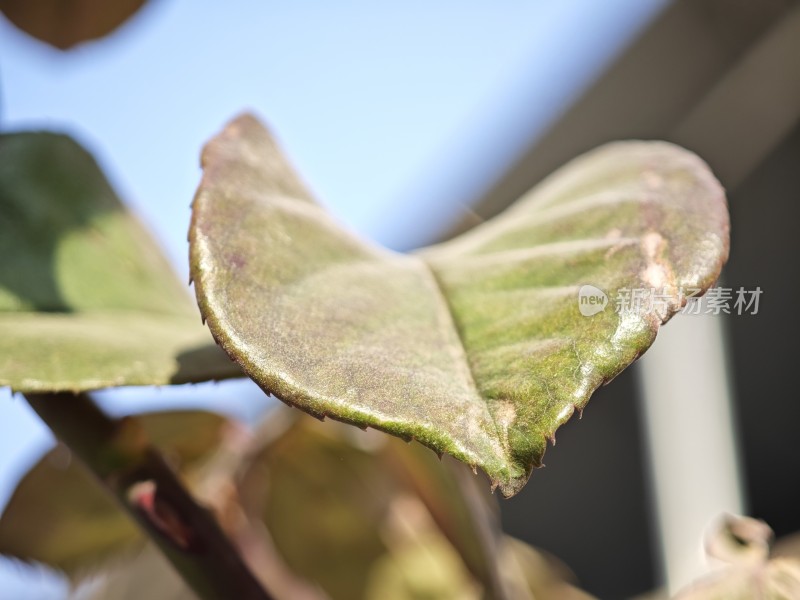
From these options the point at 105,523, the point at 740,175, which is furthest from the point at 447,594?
the point at 740,175

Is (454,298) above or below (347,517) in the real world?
above

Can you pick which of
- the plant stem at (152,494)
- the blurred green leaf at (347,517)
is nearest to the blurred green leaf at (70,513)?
the blurred green leaf at (347,517)

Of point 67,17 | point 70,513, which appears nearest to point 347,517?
point 70,513

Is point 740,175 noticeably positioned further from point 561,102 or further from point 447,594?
point 447,594

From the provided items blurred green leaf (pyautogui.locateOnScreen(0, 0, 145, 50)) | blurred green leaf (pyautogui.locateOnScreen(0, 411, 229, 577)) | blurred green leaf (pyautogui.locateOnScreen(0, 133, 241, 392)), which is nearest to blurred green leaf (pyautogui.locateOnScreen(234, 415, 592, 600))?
blurred green leaf (pyautogui.locateOnScreen(0, 411, 229, 577))

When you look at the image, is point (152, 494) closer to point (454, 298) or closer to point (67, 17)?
point (454, 298)
